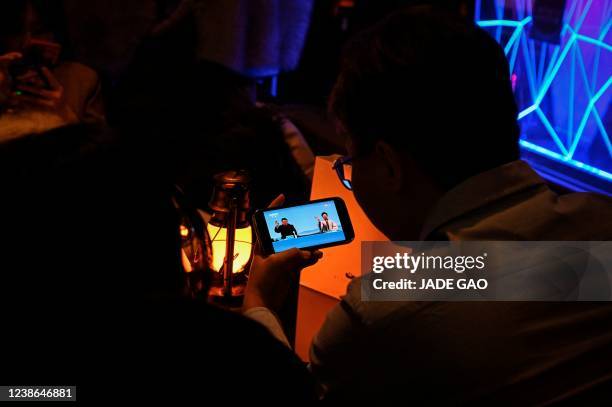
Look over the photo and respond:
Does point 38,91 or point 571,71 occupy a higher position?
point 571,71

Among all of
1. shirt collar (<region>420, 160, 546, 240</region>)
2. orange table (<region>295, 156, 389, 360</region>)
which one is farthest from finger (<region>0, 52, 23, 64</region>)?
shirt collar (<region>420, 160, 546, 240</region>)

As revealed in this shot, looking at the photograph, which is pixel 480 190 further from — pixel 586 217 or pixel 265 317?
pixel 265 317

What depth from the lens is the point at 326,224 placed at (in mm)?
1347

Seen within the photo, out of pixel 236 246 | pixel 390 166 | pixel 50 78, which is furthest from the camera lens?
pixel 50 78

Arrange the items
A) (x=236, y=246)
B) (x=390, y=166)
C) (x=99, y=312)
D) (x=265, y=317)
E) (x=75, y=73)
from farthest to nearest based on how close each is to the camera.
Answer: (x=75, y=73)
(x=236, y=246)
(x=265, y=317)
(x=390, y=166)
(x=99, y=312)

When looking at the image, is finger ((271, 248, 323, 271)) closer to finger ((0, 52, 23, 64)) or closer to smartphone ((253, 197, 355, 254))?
smartphone ((253, 197, 355, 254))

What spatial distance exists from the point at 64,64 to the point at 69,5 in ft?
1.44

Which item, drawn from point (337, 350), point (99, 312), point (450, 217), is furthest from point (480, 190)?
point (99, 312)

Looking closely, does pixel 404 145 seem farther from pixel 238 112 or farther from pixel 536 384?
pixel 238 112

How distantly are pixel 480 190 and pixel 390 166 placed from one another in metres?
0.16

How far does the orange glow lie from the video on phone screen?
0.53ft

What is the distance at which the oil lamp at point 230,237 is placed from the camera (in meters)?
1.36

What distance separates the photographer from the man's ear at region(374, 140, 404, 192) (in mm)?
971

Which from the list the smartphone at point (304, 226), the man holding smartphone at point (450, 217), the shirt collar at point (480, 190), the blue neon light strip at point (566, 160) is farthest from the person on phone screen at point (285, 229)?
the blue neon light strip at point (566, 160)
